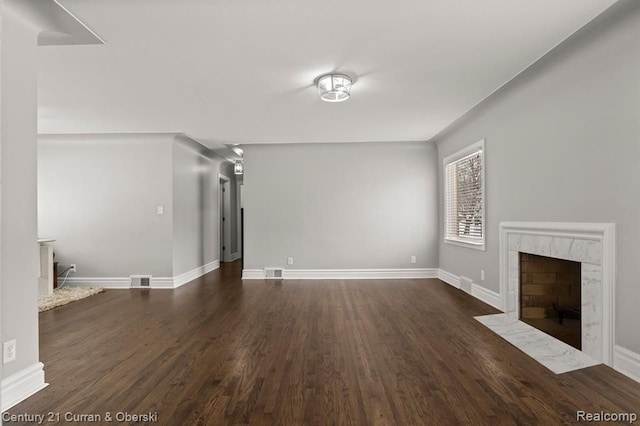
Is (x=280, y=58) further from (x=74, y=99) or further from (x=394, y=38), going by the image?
(x=74, y=99)

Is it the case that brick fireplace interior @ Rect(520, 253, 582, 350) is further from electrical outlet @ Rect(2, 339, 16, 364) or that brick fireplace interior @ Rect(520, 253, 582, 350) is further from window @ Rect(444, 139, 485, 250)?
electrical outlet @ Rect(2, 339, 16, 364)

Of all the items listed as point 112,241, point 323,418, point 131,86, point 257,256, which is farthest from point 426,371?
point 112,241

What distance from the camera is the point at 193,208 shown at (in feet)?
21.1

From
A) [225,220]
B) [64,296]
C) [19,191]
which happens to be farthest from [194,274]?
[19,191]

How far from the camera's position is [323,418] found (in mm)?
1938

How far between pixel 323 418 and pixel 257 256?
4555 millimetres

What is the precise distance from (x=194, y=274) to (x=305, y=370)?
4462 millimetres

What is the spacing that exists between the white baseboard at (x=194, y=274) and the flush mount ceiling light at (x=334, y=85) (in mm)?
4007

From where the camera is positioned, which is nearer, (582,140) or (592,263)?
(592,263)

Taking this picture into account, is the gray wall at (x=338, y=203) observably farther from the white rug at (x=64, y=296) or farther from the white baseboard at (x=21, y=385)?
the white baseboard at (x=21, y=385)

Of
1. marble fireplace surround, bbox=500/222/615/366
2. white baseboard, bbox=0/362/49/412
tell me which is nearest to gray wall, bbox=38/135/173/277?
white baseboard, bbox=0/362/49/412

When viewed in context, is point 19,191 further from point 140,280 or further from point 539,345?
point 539,345

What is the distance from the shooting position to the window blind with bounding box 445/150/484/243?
4.72 metres

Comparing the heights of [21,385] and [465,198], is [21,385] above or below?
below
